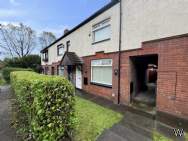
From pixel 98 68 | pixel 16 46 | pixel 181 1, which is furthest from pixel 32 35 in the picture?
pixel 181 1

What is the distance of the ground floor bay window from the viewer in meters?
11.0

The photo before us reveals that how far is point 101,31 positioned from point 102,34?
0.28 m

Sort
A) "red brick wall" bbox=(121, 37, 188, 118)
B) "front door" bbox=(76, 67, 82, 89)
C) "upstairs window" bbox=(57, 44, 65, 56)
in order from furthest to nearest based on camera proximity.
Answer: "upstairs window" bbox=(57, 44, 65, 56) → "front door" bbox=(76, 67, 82, 89) → "red brick wall" bbox=(121, 37, 188, 118)

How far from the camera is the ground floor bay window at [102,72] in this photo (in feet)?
36.1

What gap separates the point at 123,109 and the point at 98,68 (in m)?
4.53

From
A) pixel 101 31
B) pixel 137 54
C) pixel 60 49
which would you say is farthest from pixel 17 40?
pixel 137 54

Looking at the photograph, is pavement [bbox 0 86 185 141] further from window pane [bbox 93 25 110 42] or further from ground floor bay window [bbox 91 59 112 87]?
window pane [bbox 93 25 110 42]

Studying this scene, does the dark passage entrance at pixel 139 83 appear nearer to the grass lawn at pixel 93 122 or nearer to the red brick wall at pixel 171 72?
the red brick wall at pixel 171 72

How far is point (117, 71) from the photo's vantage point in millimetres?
9828

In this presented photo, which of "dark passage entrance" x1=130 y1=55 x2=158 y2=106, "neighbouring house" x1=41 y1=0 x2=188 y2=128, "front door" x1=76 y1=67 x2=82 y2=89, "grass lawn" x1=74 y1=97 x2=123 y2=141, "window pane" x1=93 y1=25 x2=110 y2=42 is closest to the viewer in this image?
"grass lawn" x1=74 y1=97 x2=123 y2=141

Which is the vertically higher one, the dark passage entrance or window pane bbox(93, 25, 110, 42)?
window pane bbox(93, 25, 110, 42)

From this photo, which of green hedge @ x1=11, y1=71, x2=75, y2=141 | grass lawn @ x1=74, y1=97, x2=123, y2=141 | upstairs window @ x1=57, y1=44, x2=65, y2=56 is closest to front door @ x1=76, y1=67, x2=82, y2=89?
upstairs window @ x1=57, y1=44, x2=65, y2=56

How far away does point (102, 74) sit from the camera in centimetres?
1185

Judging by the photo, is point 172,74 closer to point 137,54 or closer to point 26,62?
point 137,54
